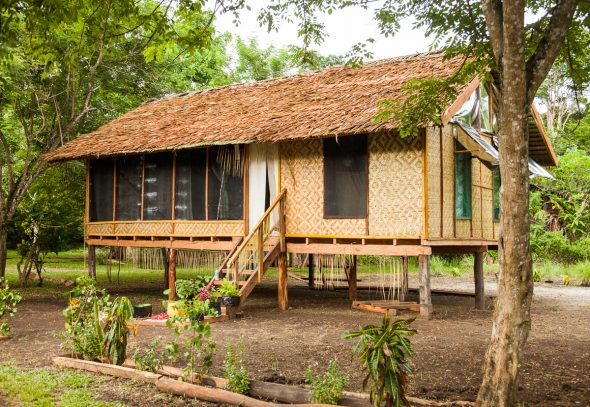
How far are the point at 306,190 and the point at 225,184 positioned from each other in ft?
6.48

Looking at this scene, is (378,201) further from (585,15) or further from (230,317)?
(585,15)

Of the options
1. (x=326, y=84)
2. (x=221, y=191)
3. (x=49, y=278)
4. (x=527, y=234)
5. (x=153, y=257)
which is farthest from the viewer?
(x=49, y=278)

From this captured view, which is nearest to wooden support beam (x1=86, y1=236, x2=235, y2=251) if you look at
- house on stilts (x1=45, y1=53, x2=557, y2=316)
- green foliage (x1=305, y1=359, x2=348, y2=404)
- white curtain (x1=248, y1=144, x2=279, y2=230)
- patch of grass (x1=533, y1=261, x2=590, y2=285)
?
house on stilts (x1=45, y1=53, x2=557, y2=316)

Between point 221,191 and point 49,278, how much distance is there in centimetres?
821

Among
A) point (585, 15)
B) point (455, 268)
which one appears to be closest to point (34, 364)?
point (585, 15)

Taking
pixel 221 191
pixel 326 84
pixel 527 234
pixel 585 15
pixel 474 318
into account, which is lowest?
pixel 474 318

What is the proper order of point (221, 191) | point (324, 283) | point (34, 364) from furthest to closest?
point (324, 283) < point (221, 191) < point (34, 364)

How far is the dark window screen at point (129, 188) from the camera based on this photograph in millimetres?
14148

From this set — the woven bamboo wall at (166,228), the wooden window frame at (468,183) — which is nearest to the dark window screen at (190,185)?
the woven bamboo wall at (166,228)

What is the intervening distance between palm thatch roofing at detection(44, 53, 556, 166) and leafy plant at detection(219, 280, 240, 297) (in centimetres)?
264

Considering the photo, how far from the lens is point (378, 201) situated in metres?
10.8

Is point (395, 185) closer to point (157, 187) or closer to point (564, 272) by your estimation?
point (157, 187)

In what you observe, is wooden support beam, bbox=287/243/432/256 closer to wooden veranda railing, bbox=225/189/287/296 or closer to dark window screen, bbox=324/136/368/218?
wooden veranda railing, bbox=225/189/287/296

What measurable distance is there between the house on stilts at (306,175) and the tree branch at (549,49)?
4.63 meters
